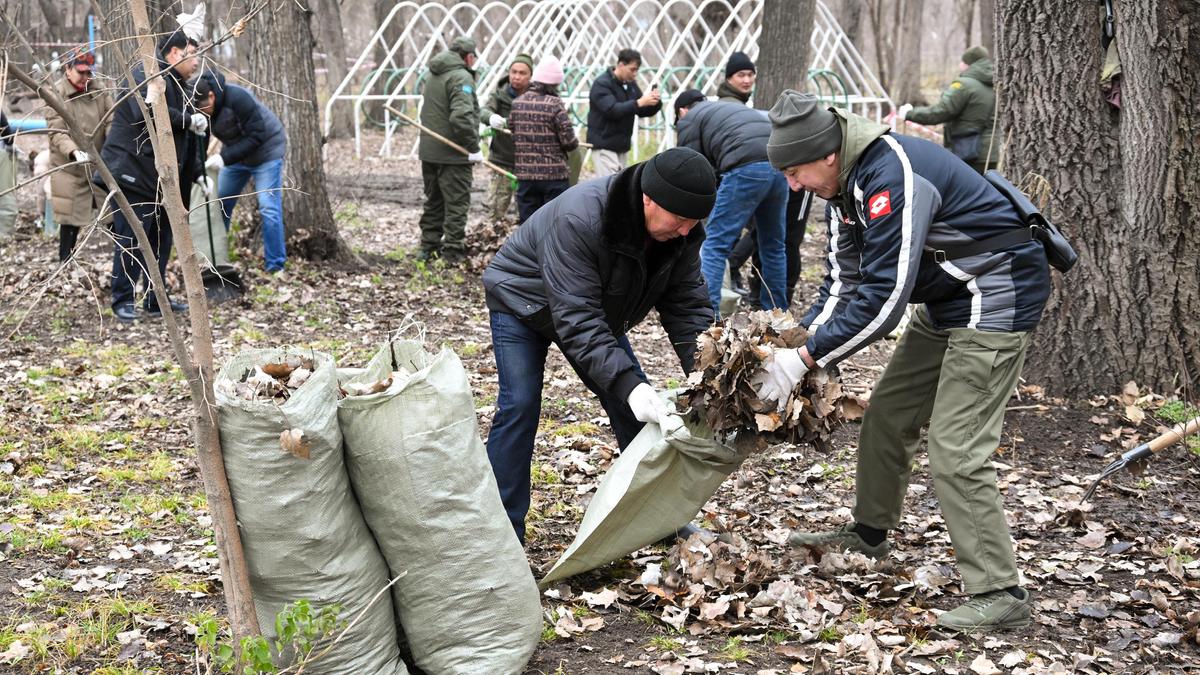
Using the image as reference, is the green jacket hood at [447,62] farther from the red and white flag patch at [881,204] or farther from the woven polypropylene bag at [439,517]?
the red and white flag patch at [881,204]

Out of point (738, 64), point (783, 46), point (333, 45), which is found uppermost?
point (783, 46)

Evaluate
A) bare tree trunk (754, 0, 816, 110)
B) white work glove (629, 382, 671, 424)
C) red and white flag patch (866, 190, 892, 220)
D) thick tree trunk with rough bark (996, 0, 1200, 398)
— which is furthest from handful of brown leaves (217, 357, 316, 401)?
bare tree trunk (754, 0, 816, 110)

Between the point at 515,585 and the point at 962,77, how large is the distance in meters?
8.77

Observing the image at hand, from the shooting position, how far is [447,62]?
10203 millimetres

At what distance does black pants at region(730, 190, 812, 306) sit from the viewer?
8.54 meters

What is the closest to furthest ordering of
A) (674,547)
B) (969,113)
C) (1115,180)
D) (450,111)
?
(674,547) < (1115,180) < (450,111) < (969,113)

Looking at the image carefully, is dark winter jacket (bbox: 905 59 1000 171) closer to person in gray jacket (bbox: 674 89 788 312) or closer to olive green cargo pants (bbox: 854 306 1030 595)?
person in gray jacket (bbox: 674 89 788 312)

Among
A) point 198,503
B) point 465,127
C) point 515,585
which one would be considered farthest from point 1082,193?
point 465,127

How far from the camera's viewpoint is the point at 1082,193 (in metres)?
5.97

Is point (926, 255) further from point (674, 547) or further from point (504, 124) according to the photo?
point (504, 124)

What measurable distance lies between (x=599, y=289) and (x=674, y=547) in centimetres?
108

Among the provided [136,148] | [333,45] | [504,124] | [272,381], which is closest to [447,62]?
[504,124]

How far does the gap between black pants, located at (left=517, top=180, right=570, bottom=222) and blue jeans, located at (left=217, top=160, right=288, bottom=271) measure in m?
2.03

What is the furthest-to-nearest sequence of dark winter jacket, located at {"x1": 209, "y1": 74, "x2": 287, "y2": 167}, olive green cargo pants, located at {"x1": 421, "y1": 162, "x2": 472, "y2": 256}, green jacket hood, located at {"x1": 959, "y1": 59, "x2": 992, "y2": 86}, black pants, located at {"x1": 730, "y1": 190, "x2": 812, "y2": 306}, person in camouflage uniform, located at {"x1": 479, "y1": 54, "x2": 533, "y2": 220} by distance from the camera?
green jacket hood, located at {"x1": 959, "y1": 59, "x2": 992, "y2": 86}, person in camouflage uniform, located at {"x1": 479, "y1": 54, "x2": 533, "y2": 220}, olive green cargo pants, located at {"x1": 421, "y1": 162, "x2": 472, "y2": 256}, black pants, located at {"x1": 730, "y1": 190, "x2": 812, "y2": 306}, dark winter jacket, located at {"x1": 209, "y1": 74, "x2": 287, "y2": 167}
